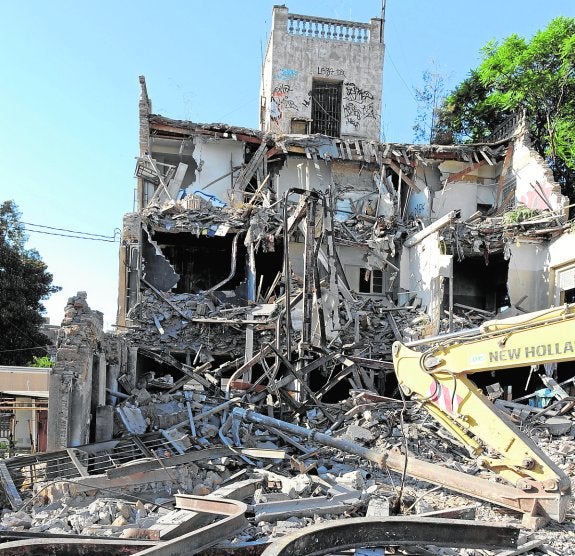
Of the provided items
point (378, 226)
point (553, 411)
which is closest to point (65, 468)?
point (553, 411)

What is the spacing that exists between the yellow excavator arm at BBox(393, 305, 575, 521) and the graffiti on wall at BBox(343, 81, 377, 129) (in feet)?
50.7

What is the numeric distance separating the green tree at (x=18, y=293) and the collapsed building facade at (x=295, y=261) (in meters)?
6.87

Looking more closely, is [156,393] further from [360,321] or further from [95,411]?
[360,321]

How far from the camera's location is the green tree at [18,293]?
23000mm

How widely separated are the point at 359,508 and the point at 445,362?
2.14 meters

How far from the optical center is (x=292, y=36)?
22250 mm

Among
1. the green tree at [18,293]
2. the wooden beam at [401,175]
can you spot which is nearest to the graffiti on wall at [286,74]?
the wooden beam at [401,175]

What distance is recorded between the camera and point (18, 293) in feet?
76.4

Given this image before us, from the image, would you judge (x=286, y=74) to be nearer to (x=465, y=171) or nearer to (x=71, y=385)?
(x=465, y=171)

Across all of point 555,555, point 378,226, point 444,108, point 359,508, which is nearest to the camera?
point 555,555

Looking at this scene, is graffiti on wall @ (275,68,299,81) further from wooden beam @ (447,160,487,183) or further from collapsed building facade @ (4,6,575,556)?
wooden beam @ (447,160,487,183)

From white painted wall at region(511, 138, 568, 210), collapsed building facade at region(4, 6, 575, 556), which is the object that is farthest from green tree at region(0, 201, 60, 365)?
white painted wall at region(511, 138, 568, 210)

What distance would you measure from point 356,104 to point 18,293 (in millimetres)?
14566

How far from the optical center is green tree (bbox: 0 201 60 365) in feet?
75.5
